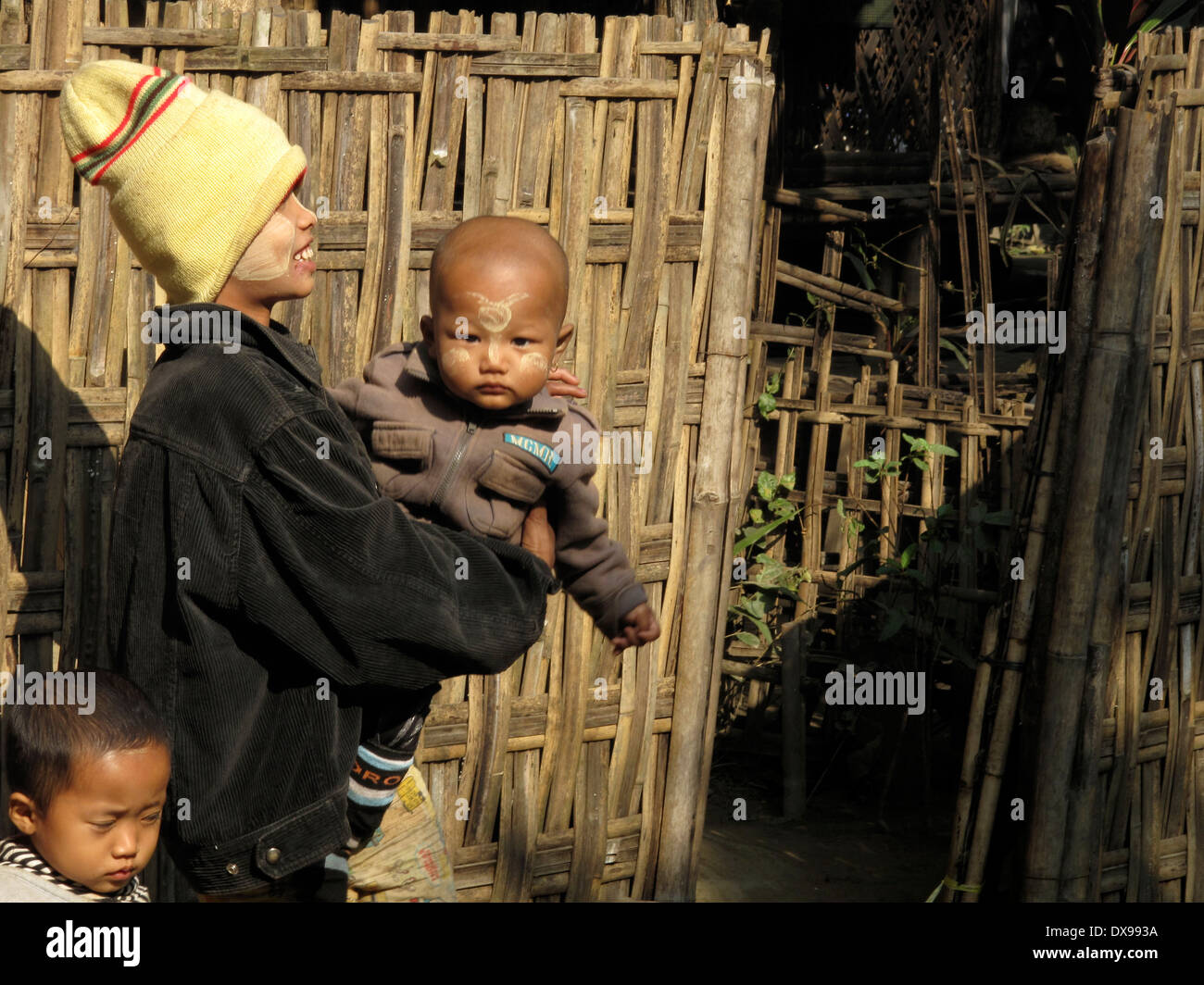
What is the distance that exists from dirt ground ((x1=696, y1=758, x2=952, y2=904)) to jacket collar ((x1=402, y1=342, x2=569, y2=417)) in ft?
9.98

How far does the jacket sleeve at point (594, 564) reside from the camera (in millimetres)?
2818

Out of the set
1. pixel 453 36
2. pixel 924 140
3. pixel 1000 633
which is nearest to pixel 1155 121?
pixel 1000 633

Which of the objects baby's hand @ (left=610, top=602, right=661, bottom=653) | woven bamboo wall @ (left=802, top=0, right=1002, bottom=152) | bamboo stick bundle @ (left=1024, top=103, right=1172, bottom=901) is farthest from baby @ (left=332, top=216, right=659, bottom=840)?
woven bamboo wall @ (left=802, top=0, right=1002, bottom=152)

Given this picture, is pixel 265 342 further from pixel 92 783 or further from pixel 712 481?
pixel 712 481

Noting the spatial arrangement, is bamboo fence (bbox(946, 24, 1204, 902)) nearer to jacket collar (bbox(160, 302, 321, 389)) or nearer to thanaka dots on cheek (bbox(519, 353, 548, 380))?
thanaka dots on cheek (bbox(519, 353, 548, 380))

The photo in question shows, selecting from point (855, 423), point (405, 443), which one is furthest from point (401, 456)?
point (855, 423)

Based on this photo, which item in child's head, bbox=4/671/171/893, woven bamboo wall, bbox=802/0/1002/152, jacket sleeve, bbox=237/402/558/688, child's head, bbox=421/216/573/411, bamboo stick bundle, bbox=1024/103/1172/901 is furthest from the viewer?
woven bamboo wall, bbox=802/0/1002/152

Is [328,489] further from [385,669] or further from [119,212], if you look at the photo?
[119,212]

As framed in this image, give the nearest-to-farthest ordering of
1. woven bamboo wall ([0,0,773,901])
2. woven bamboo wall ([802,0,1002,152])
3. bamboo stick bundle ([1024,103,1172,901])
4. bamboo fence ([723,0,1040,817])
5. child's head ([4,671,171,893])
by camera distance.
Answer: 1. child's head ([4,671,171,893])
2. woven bamboo wall ([0,0,773,901])
3. bamboo stick bundle ([1024,103,1172,901])
4. bamboo fence ([723,0,1040,817])
5. woven bamboo wall ([802,0,1002,152])

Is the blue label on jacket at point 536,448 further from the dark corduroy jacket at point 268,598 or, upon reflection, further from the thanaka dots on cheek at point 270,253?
the thanaka dots on cheek at point 270,253

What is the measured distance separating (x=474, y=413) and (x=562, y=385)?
0.75ft

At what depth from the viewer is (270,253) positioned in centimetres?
242

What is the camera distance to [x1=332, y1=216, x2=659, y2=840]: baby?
258 cm
